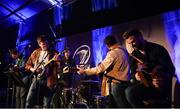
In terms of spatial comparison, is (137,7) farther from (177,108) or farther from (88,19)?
(177,108)

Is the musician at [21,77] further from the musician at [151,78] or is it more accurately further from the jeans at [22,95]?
the musician at [151,78]

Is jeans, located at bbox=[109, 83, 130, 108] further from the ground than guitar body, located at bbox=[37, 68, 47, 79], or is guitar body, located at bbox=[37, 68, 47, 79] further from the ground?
guitar body, located at bbox=[37, 68, 47, 79]

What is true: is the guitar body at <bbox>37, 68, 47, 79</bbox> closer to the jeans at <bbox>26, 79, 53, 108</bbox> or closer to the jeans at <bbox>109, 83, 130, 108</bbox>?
the jeans at <bbox>26, 79, 53, 108</bbox>

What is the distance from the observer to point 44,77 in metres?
4.71

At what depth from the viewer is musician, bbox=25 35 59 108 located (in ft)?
15.1

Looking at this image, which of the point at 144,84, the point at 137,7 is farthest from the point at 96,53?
the point at 144,84

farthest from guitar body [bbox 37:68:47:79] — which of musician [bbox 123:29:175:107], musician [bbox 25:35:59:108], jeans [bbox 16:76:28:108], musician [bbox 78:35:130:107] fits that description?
musician [bbox 123:29:175:107]

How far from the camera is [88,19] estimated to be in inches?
256

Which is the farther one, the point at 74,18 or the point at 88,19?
the point at 74,18

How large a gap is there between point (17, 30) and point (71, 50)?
3230mm

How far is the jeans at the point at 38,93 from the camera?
4.59m

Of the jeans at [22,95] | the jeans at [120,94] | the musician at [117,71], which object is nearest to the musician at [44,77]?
the jeans at [22,95]

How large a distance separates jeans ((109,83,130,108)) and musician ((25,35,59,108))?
1.38 metres

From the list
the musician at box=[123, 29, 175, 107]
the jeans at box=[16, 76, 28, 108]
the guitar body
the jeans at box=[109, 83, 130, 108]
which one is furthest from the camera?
the jeans at box=[16, 76, 28, 108]
